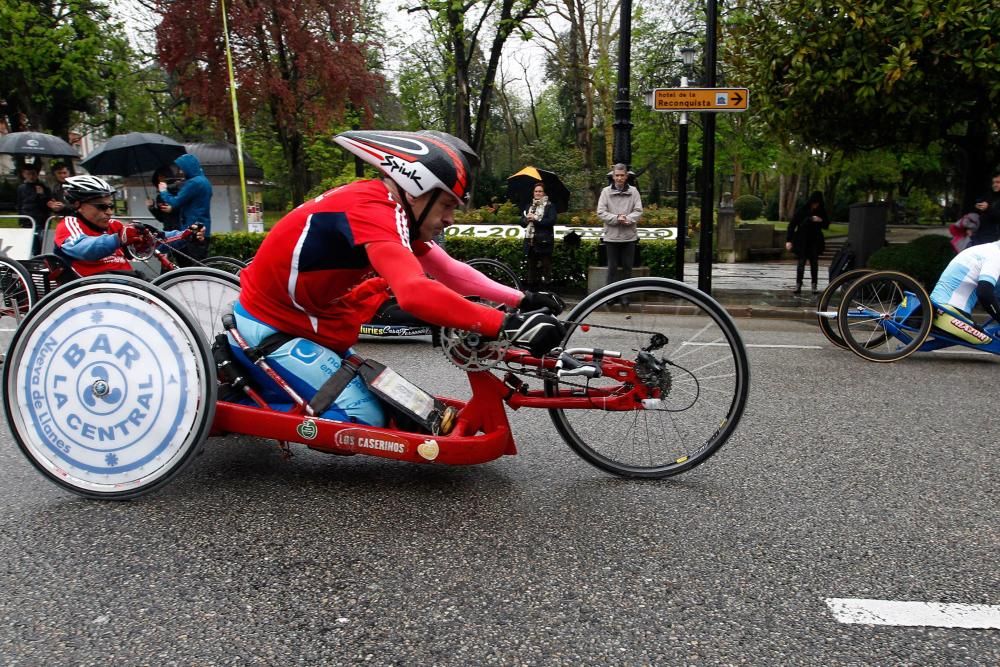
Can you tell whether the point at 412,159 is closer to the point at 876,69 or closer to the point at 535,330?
the point at 535,330

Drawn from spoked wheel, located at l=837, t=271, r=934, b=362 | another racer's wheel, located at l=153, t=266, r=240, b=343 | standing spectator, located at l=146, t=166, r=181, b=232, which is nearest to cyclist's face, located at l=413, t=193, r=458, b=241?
another racer's wheel, located at l=153, t=266, r=240, b=343

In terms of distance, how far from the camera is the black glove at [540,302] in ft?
11.8

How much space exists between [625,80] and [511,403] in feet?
29.6

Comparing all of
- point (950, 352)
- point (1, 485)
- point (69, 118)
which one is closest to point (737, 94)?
point (950, 352)

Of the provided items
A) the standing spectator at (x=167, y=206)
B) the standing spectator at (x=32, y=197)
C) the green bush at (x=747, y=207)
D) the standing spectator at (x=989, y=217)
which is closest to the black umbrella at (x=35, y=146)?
the standing spectator at (x=32, y=197)

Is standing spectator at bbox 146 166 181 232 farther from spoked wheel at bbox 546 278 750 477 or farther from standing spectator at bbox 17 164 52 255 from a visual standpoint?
spoked wheel at bbox 546 278 750 477

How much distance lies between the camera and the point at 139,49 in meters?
30.5

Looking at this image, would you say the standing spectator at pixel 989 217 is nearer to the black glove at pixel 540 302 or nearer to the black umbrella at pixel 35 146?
the black glove at pixel 540 302

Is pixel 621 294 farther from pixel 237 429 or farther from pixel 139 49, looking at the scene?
pixel 139 49

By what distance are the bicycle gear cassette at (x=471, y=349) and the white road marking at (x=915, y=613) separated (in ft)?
5.16

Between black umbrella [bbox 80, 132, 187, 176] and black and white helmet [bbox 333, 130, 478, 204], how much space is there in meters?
14.2

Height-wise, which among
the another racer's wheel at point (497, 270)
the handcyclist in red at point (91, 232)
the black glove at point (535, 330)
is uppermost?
the handcyclist in red at point (91, 232)

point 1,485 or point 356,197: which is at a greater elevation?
point 356,197

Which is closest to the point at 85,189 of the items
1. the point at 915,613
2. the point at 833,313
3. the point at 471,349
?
the point at 471,349
